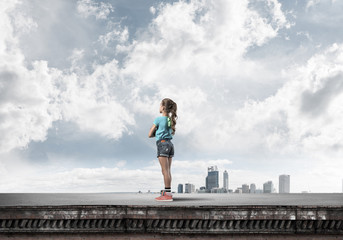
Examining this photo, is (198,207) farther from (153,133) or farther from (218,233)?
(153,133)

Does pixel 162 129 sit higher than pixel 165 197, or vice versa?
pixel 162 129

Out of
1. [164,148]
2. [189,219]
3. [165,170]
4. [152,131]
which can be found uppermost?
[152,131]

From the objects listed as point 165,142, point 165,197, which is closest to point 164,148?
point 165,142

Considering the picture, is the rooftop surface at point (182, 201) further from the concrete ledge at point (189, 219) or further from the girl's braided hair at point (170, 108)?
the girl's braided hair at point (170, 108)

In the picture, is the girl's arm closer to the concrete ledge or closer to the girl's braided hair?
the girl's braided hair

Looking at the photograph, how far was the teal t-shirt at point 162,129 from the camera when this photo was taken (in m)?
8.84

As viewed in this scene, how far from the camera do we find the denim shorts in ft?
28.9

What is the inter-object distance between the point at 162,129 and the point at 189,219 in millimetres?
2948

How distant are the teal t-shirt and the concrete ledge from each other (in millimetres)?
2736

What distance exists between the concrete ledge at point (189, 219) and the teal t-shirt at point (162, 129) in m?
2.74

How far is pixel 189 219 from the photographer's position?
21.1 ft

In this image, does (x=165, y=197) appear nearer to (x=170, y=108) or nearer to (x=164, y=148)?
(x=164, y=148)

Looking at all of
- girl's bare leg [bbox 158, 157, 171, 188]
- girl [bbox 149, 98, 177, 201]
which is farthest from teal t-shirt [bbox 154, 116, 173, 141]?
girl's bare leg [bbox 158, 157, 171, 188]

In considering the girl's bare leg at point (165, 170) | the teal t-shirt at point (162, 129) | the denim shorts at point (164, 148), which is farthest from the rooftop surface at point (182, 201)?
the teal t-shirt at point (162, 129)
